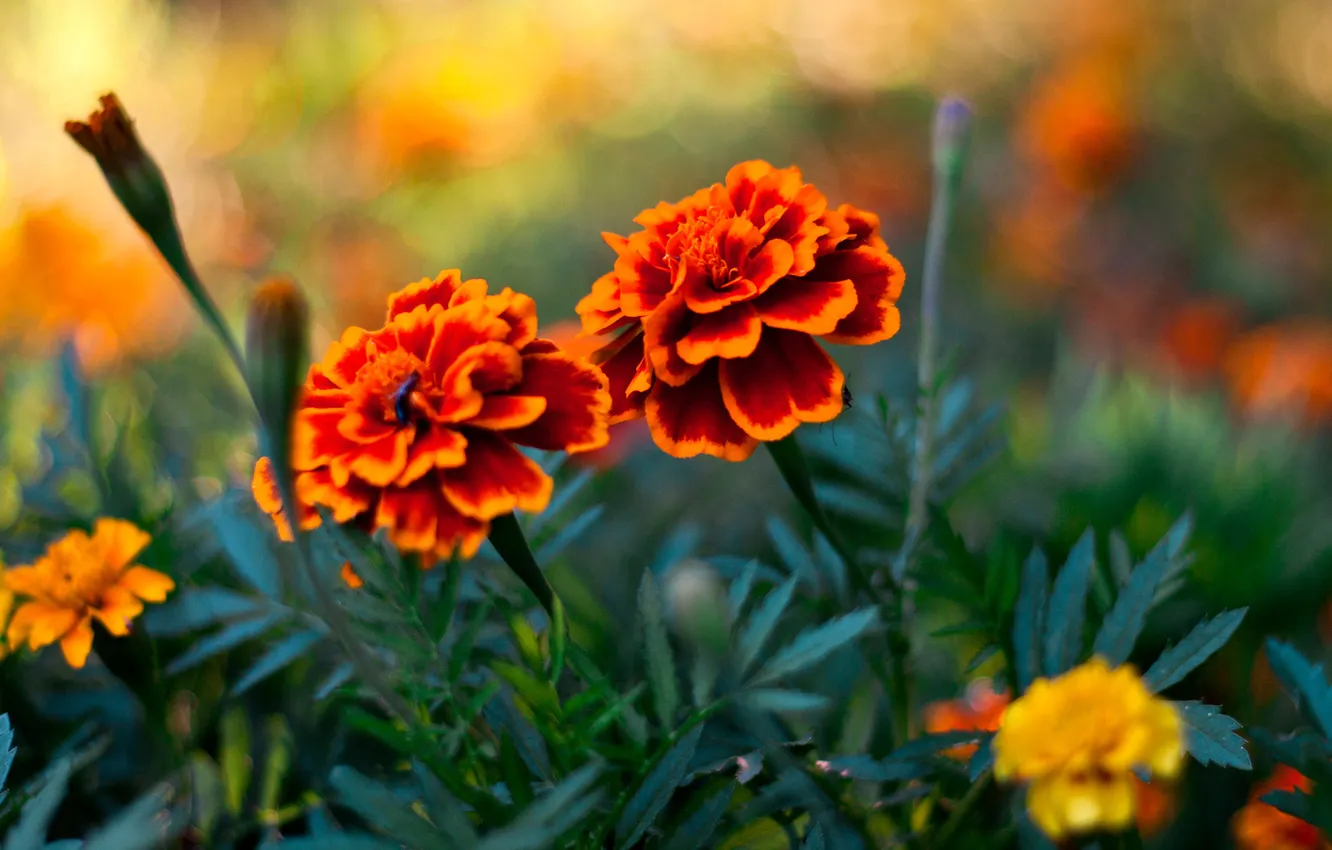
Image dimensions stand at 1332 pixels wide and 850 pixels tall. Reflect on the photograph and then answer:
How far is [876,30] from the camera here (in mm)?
2611

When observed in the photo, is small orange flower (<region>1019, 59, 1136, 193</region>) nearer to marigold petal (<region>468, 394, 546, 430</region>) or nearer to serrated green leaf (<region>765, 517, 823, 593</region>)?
serrated green leaf (<region>765, 517, 823, 593</region>)

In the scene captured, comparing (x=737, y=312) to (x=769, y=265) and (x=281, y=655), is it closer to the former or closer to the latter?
(x=769, y=265)

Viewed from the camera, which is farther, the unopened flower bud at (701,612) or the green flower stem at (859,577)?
the green flower stem at (859,577)

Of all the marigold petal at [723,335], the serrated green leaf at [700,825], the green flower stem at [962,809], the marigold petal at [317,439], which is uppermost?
the marigold petal at [317,439]

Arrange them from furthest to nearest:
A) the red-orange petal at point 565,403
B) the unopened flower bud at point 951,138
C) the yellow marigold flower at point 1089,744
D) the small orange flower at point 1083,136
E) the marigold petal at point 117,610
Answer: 1. the small orange flower at point 1083,136
2. the unopened flower bud at point 951,138
3. the marigold petal at point 117,610
4. the red-orange petal at point 565,403
5. the yellow marigold flower at point 1089,744

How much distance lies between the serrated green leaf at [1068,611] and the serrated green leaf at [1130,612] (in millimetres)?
12

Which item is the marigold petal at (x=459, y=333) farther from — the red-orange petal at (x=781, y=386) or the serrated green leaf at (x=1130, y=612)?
the serrated green leaf at (x=1130, y=612)

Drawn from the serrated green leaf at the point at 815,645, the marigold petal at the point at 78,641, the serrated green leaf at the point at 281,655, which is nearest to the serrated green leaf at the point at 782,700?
the serrated green leaf at the point at 815,645

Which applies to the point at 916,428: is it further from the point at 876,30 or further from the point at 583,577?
the point at 876,30

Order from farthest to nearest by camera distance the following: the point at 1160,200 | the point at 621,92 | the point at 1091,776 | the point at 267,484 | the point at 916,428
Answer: the point at 621,92, the point at 1160,200, the point at 916,428, the point at 267,484, the point at 1091,776

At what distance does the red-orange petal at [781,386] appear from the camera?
428mm

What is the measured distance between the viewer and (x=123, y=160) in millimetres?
398

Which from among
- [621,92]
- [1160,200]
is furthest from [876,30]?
[1160,200]

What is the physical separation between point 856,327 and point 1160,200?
1.87m
